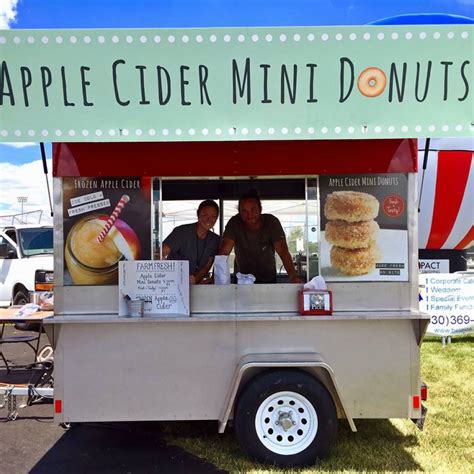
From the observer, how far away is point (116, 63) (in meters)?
3.32

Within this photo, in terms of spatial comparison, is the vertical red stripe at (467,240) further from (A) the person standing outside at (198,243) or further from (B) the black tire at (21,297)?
(B) the black tire at (21,297)

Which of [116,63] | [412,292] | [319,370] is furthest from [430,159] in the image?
[116,63]

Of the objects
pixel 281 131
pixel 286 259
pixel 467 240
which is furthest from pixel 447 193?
pixel 281 131

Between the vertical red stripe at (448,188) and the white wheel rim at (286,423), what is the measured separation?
6107 mm

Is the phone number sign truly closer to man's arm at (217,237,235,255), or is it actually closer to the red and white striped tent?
the red and white striped tent

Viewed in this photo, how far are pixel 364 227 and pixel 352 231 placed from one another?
0.09 metres

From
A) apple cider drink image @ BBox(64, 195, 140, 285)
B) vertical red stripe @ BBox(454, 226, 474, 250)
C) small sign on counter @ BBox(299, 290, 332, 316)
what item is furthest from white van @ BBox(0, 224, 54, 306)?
small sign on counter @ BBox(299, 290, 332, 316)

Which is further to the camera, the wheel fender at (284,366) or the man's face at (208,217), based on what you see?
the man's face at (208,217)

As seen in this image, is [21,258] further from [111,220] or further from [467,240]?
[467,240]

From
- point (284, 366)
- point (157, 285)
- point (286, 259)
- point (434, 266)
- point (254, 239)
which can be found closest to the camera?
point (284, 366)

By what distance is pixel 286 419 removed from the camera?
3.88 m

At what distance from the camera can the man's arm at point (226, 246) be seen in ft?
14.1

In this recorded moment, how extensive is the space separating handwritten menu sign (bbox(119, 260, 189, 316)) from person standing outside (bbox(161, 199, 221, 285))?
7.5 inches

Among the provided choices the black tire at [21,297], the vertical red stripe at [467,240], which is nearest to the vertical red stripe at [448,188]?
the vertical red stripe at [467,240]
